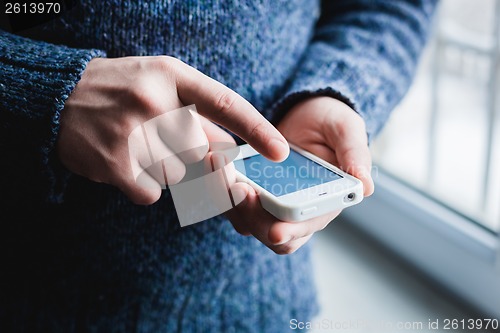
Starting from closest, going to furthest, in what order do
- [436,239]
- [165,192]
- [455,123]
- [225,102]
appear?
[225,102], [165,192], [436,239], [455,123]

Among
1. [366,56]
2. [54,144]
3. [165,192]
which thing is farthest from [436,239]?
[54,144]

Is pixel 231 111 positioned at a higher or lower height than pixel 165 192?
higher

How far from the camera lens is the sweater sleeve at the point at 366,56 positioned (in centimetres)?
46

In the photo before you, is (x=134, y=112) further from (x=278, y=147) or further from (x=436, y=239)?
(x=436, y=239)

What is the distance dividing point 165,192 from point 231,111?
0.45ft

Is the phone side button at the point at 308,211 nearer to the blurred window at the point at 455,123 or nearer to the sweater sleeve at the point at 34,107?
the sweater sleeve at the point at 34,107

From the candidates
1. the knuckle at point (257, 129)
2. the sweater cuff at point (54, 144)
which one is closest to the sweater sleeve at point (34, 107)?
the sweater cuff at point (54, 144)

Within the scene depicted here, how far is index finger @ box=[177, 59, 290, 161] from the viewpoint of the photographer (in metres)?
0.33

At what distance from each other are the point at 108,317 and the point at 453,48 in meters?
0.88

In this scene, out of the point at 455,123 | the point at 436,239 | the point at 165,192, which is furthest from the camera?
the point at 455,123

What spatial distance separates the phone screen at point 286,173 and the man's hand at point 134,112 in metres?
0.07

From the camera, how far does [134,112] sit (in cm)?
34

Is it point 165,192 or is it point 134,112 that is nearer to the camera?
point 134,112

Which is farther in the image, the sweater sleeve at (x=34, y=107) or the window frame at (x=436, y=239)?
the window frame at (x=436, y=239)
